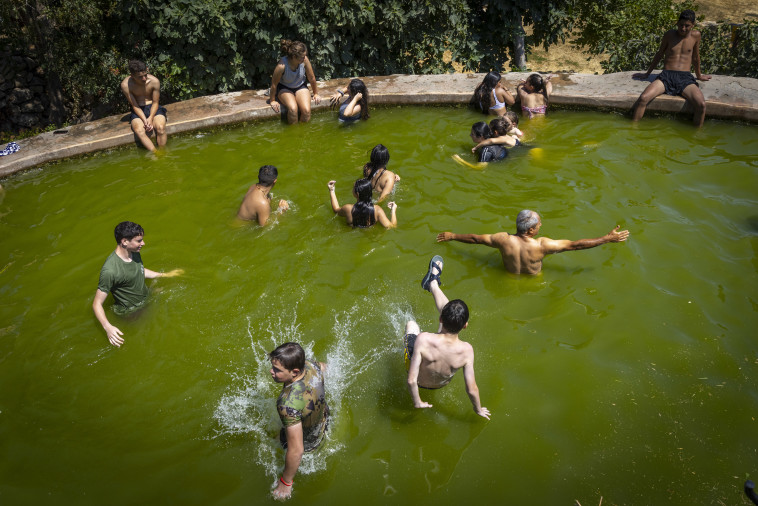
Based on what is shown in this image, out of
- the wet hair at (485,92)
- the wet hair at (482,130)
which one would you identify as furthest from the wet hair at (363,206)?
the wet hair at (485,92)

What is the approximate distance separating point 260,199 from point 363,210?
4.87ft

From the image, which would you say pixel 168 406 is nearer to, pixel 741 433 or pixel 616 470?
pixel 616 470

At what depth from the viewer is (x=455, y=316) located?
4566 millimetres

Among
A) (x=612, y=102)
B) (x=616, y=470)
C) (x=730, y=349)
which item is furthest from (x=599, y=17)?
(x=616, y=470)

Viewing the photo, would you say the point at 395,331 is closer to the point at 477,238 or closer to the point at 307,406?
the point at 477,238

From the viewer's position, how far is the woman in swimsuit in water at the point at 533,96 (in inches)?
401

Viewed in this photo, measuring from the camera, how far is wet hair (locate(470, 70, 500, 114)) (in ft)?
33.1

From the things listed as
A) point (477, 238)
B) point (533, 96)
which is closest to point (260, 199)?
point (477, 238)

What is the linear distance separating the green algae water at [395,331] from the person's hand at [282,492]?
0.60ft

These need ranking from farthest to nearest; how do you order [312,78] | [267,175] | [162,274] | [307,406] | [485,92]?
[312,78] → [485,92] → [267,175] → [162,274] → [307,406]

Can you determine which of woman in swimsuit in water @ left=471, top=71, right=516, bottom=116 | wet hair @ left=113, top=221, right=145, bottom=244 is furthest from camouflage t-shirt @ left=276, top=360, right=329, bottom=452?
woman in swimsuit in water @ left=471, top=71, right=516, bottom=116

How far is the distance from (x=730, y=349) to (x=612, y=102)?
638 cm

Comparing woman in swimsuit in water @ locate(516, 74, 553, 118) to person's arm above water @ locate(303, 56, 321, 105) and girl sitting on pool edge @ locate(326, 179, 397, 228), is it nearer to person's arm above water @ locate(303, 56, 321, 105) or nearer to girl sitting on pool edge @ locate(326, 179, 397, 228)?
person's arm above water @ locate(303, 56, 321, 105)

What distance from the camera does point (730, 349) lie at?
5574mm
